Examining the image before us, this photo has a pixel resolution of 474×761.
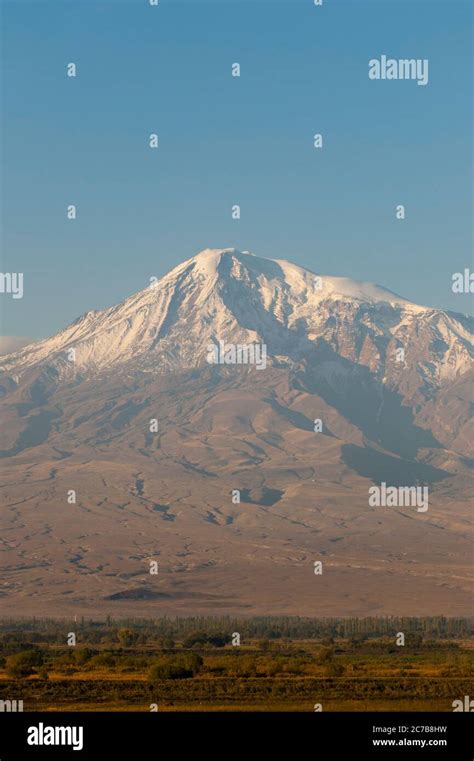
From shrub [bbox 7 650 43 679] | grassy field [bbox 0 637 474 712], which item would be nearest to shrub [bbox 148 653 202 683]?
grassy field [bbox 0 637 474 712]

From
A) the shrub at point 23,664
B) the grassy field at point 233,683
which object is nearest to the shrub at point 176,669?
the grassy field at point 233,683

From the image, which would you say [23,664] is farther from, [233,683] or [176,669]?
[233,683]

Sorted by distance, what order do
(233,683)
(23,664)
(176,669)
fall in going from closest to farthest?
(233,683), (176,669), (23,664)

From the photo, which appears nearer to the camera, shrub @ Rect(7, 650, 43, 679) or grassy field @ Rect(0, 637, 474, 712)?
grassy field @ Rect(0, 637, 474, 712)

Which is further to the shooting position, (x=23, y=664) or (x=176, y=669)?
(x=23, y=664)

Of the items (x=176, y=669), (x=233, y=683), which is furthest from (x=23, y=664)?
(x=233, y=683)

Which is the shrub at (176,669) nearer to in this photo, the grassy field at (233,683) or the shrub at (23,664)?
the grassy field at (233,683)

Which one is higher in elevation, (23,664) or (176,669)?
(176,669)

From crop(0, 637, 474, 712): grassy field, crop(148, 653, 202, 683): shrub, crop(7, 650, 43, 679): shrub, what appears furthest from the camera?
crop(7, 650, 43, 679): shrub

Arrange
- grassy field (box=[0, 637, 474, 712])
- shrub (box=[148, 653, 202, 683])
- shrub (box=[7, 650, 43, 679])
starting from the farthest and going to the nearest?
shrub (box=[7, 650, 43, 679]), shrub (box=[148, 653, 202, 683]), grassy field (box=[0, 637, 474, 712])

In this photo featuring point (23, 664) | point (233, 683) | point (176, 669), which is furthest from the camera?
point (23, 664)

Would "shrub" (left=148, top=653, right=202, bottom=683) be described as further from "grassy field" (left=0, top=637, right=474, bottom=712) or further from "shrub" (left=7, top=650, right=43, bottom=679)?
"shrub" (left=7, top=650, right=43, bottom=679)
